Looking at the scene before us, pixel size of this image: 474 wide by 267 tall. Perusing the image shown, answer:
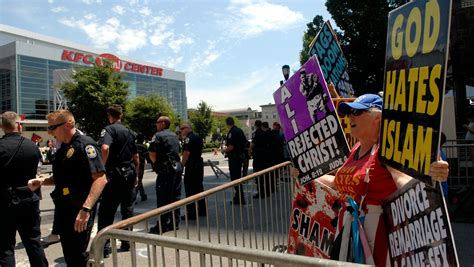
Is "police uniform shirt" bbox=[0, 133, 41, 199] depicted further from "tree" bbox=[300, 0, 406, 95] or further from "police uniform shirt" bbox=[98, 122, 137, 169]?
"tree" bbox=[300, 0, 406, 95]

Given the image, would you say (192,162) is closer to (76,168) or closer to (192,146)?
(192,146)

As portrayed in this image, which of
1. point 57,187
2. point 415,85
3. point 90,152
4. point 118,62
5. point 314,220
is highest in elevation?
point 118,62

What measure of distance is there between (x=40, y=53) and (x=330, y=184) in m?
57.2

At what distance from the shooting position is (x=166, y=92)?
259ft

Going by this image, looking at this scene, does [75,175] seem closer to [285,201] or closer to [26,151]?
[26,151]

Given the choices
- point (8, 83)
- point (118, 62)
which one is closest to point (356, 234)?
point (8, 83)

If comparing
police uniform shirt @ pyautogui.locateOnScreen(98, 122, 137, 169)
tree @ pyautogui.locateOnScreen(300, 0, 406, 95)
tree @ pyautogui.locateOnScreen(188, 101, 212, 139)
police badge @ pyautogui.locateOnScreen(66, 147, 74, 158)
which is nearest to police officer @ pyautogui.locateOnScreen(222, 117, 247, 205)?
police uniform shirt @ pyautogui.locateOnScreen(98, 122, 137, 169)

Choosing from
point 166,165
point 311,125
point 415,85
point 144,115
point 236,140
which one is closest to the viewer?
point 415,85

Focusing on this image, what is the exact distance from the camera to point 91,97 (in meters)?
29.0

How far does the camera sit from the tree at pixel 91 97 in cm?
2908

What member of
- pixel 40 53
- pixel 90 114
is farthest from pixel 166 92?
pixel 90 114

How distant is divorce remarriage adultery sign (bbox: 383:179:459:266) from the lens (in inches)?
70.1

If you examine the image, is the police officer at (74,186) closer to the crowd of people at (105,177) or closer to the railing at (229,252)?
the crowd of people at (105,177)

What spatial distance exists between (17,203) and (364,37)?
15.7 metres
